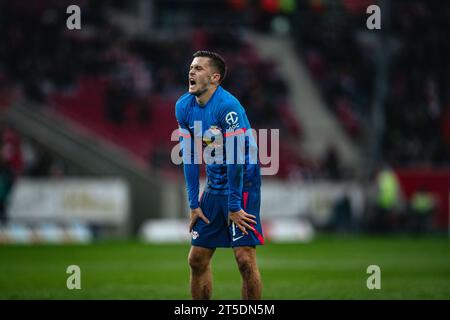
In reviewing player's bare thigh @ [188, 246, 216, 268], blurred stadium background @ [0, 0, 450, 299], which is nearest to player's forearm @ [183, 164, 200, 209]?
player's bare thigh @ [188, 246, 216, 268]

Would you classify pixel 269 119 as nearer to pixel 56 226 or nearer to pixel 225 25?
pixel 225 25

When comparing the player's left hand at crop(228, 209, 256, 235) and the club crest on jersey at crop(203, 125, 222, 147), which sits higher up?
the club crest on jersey at crop(203, 125, 222, 147)

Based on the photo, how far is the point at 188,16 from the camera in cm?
3694

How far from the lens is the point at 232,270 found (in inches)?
662

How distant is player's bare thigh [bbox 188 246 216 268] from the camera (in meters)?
9.48

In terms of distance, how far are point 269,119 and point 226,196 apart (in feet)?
73.8

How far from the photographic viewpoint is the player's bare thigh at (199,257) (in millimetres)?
9484

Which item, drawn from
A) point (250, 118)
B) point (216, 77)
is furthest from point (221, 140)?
point (250, 118)

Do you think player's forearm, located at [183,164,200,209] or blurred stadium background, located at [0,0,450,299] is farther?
blurred stadium background, located at [0,0,450,299]

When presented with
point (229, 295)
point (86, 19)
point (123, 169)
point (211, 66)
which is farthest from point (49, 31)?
point (211, 66)

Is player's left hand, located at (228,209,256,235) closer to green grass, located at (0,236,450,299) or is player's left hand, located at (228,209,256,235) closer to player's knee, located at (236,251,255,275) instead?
player's knee, located at (236,251,255,275)

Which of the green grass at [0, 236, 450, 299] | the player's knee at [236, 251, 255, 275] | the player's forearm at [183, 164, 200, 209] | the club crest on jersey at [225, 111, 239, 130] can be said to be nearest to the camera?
the club crest on jersey at [225, 111, 239, 130]

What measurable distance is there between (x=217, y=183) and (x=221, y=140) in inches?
Result: 18.6

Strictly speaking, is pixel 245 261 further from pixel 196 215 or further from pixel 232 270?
pixel 232 270
